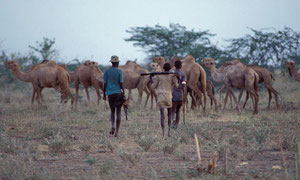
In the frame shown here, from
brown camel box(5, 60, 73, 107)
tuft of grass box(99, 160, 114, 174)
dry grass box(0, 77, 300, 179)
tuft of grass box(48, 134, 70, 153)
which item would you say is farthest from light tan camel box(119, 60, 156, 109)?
tuft of grass box(99, 160, 114, 174)

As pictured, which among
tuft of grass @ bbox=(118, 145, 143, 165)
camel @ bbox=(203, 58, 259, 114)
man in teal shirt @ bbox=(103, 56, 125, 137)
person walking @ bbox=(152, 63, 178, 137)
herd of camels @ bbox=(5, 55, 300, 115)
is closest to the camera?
tuft of grass @ bbox=(118, 145, 143, 165)

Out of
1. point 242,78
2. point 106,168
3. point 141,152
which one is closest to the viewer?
point 106,168

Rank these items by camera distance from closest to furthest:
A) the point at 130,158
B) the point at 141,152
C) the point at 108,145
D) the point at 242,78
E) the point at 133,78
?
the point at 130,158 → the point at 141,152 → the point at 108,145 → the point at 242,78 → the point at 133,78

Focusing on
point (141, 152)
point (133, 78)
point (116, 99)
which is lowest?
point (141, 152)

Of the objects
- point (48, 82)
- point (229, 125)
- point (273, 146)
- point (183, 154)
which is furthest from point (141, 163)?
point (48, 82)

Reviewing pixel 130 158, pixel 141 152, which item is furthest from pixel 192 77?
pixel 130 158

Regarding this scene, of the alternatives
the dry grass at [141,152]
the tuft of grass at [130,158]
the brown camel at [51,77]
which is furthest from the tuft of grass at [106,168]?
the brown camel at [51,77]

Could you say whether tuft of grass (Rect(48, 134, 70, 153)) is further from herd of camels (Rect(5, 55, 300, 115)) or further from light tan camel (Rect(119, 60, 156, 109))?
light tan camel (Rect(119, 60, 156, 109))

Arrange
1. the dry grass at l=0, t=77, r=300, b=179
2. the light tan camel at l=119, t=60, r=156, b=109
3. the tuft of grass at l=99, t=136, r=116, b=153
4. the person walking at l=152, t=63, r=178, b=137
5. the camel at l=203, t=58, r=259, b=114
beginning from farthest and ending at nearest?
the light tan camel at l=119, t=60, r=156, b=109, the camel at l=203, t=58, r=259, b=114, the person walking at l=152, t=63, r=178, b=137, the tuft of grass at l=99, t=136, r=116, b=153, the dry grass at l=0, t=77, r=300, b=179

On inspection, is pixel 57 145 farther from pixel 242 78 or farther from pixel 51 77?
pixel 51 77

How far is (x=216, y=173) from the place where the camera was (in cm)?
573

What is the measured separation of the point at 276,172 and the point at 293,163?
25.2 inches

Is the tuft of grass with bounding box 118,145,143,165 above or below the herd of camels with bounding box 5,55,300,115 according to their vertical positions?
below

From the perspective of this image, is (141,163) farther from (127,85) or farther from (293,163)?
(127,85)
